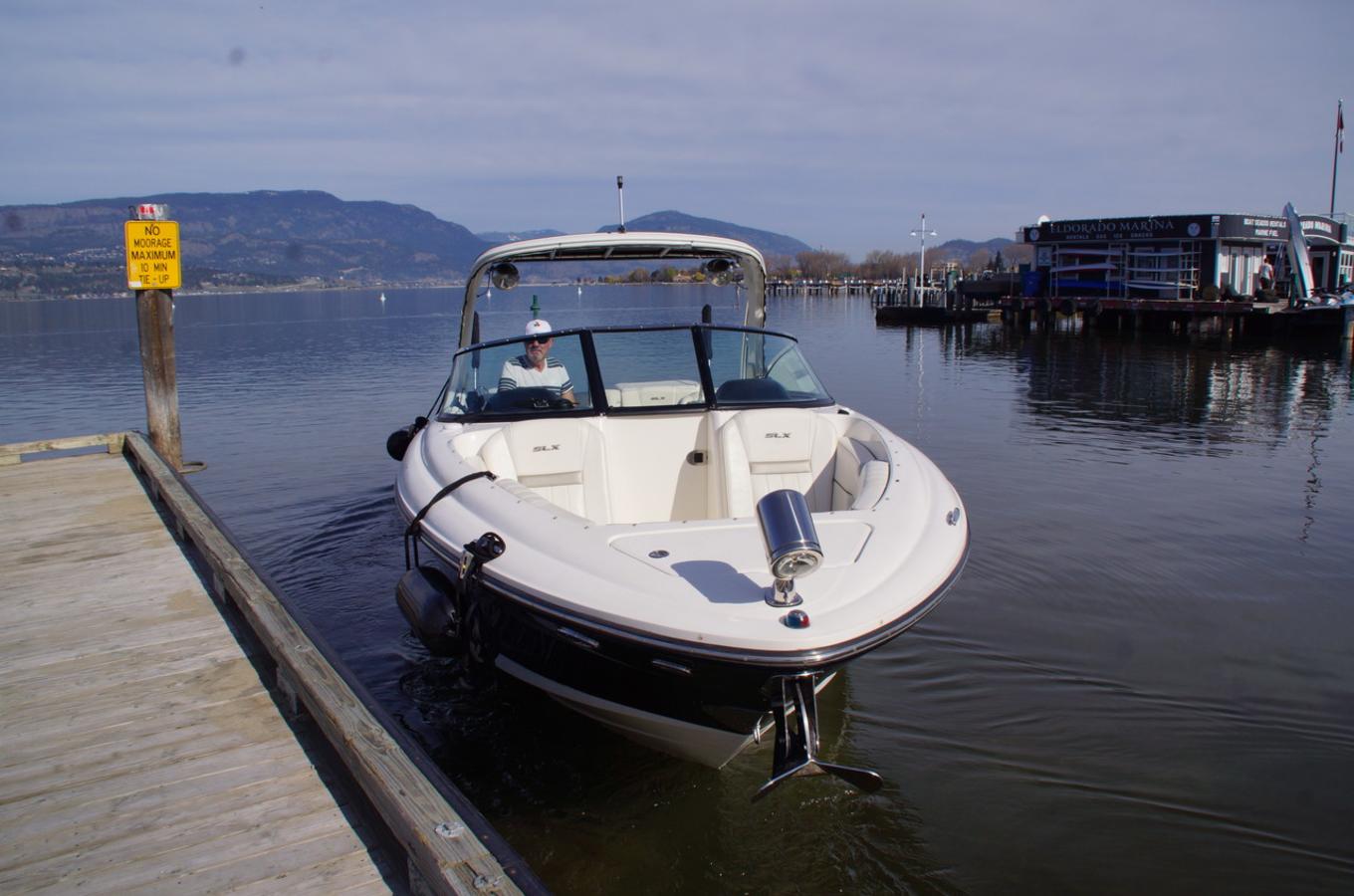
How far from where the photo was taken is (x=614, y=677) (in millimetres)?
3967

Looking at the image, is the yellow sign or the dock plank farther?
the yellow sign

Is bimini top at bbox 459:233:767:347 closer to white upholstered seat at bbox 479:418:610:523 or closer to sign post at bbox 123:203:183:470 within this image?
white upholstered seat at bbox 479:418:610:523

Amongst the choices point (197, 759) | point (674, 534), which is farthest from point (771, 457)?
point (197, 759)

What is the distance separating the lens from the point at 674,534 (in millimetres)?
4199

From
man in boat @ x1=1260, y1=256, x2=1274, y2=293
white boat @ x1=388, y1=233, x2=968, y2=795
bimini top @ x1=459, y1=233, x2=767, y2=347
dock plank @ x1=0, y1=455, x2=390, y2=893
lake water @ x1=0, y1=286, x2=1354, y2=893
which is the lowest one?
lake water @ x1=0, y1=286, x2=1354, y2=893

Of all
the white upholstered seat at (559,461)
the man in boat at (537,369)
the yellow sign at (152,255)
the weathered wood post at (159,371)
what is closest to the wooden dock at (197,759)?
the white upholstered seat at (559,461)

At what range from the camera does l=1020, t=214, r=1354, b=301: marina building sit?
130ft

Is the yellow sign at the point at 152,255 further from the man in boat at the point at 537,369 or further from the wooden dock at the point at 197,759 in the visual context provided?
the man in boat at the point at 537,369

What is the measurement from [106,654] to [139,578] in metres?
1.24

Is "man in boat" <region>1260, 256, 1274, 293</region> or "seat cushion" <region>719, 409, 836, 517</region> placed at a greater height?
"man in boat" <region>1260, 256, 1274, 293</region>

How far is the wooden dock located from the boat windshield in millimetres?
2038

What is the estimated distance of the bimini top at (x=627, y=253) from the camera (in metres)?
7.75

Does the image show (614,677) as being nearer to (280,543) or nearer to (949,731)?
(949,731)

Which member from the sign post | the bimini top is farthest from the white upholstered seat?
the sign post
